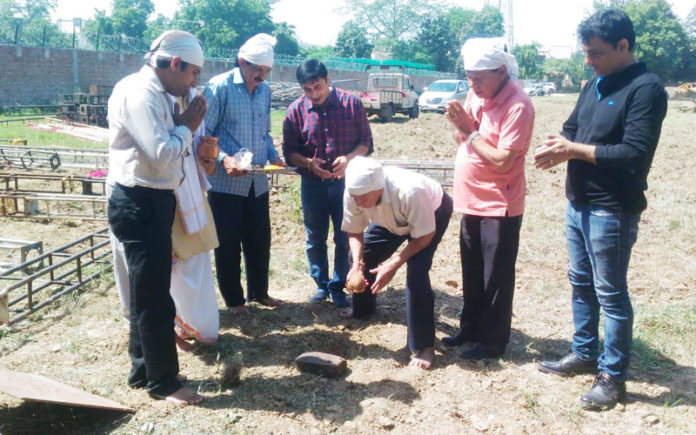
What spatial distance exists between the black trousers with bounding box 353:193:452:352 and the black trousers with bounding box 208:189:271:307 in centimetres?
93

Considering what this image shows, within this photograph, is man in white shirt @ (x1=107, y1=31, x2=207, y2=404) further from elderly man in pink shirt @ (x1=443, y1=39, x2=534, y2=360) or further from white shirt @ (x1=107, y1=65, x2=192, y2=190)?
elderly man in pink shirt @ (x1=443, y1=39, x2=534, y2=360)

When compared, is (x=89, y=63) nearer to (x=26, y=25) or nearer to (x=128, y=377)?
(x=128, y=377)

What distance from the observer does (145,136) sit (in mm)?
2863

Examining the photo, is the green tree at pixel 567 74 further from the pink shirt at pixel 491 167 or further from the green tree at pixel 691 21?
the pink shirt at pixel 491 167

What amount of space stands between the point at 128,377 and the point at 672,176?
33.6ft

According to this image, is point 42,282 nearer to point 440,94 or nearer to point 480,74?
point 480,74

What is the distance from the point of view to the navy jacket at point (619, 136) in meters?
2.92

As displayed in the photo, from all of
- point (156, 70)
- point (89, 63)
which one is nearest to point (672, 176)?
point (156, 70)

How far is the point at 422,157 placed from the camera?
13.2 metres

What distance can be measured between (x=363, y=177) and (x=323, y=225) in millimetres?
1491

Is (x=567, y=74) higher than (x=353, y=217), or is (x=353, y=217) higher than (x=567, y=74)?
(x=567, y=74)

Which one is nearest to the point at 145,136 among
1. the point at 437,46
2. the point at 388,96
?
the point at 388,96

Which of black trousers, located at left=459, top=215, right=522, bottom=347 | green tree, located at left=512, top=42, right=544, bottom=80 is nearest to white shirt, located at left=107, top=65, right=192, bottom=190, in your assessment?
black trousers, located at left=459, top=215, right=522, bottom=347

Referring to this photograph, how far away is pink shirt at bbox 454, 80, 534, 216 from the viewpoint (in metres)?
3.37
